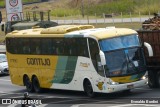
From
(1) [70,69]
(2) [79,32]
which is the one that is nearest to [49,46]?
(1) [70,69]

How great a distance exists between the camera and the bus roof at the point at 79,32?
24625 mm

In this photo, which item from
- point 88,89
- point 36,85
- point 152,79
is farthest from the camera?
point 36,85

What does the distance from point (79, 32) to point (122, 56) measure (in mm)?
2505

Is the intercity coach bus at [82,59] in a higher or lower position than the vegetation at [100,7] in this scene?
higher

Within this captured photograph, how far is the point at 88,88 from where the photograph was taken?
2520 centimetres

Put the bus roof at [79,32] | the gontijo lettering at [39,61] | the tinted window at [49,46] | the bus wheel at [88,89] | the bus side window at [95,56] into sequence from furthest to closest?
1. the gontijo lettering at [39,61]
2. the tinted window at [49,46]
3. the bus wheel at [88,89]
4. the bus roof at [79,32]
5. the bus side window at [95,56]

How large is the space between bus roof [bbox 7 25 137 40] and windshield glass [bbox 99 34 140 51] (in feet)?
0.54

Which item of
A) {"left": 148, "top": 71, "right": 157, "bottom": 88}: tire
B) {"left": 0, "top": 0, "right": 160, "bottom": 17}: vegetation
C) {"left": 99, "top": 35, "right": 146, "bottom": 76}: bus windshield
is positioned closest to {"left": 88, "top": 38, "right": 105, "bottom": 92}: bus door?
{"left": 99, "top": 35, "right": 146, "bottom": 76}: bus windshield

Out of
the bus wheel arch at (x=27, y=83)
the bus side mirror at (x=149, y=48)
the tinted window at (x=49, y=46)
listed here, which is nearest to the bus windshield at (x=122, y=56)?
the bus side mirror at (x=149, y=48)

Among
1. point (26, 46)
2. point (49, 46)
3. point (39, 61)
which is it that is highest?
point (49, 46)

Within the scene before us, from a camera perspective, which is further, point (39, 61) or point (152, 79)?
point (39, 61)

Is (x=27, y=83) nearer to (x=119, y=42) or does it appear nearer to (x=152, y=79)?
(x=152, y=79)

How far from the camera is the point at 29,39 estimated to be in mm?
29141

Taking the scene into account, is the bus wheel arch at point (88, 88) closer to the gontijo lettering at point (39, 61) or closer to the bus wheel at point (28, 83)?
the gontijo lettering at point (39, 61)
